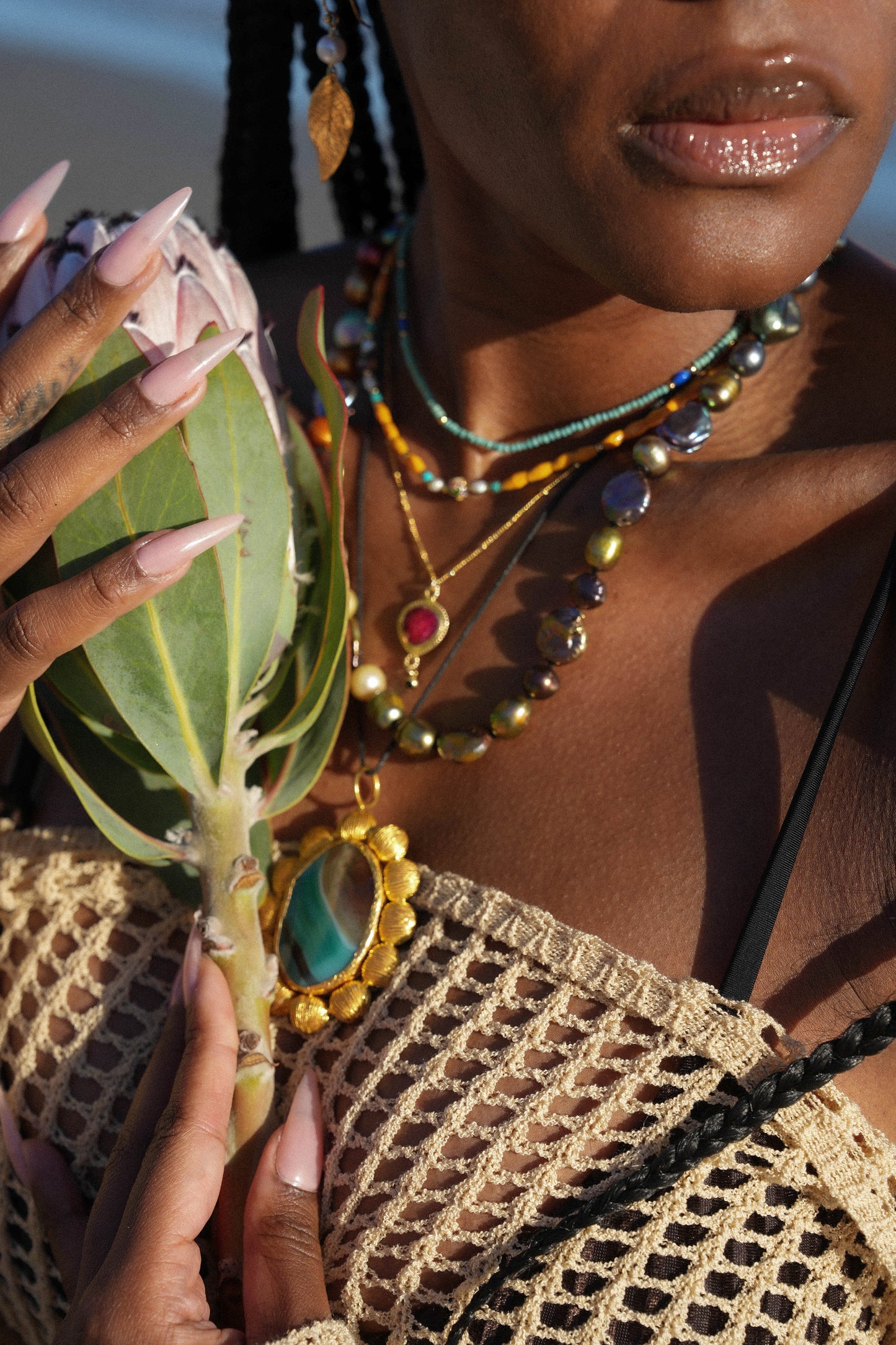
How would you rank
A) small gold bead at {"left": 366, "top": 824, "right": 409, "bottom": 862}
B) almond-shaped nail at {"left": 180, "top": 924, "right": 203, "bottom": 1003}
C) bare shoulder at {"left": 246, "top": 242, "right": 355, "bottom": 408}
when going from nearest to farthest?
almond-shaped nail at {"left": 180, "top": 924, "right": 203, "bottom": 1003} < small gold bead at {"left": 366, "top": 824, "right": 409, "bottom": 862} < bare shoulder at {"left": 246, "top": 242, "right": 355, "bottom": 408}

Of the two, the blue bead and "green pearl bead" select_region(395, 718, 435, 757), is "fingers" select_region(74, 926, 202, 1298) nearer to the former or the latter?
"green pearl bead" select_region(395, 718, 435, 757)

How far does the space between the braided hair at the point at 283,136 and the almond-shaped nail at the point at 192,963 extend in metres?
1.18

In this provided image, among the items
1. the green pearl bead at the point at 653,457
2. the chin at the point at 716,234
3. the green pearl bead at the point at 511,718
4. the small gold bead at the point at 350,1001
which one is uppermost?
the chin at the point at 716,234

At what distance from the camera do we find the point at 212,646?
1.18 meters

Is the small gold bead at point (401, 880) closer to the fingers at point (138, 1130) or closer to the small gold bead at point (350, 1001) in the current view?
the small gold bead at point (350, 1001)

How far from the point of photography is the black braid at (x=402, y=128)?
197 centimetres

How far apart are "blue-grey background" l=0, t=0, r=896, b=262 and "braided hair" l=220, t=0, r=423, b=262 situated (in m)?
3.56

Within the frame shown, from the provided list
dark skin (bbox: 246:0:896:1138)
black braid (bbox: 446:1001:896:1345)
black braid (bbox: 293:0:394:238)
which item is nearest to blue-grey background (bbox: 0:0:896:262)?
black braid (bbox: 293:0:394:238)

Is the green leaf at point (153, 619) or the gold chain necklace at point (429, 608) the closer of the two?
the green leaf at point (153, 619)

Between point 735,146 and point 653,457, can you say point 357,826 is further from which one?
point 735,146

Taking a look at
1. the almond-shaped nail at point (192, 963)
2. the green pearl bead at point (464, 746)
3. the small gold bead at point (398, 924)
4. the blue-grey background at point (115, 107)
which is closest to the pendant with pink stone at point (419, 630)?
the green pearl bead at point (464, 746)

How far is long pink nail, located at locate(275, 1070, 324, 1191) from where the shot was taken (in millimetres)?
1226

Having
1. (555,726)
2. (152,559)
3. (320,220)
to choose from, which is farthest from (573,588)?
(320,220)

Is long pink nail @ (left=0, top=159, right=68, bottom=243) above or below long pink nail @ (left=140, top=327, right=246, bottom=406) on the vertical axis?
above
